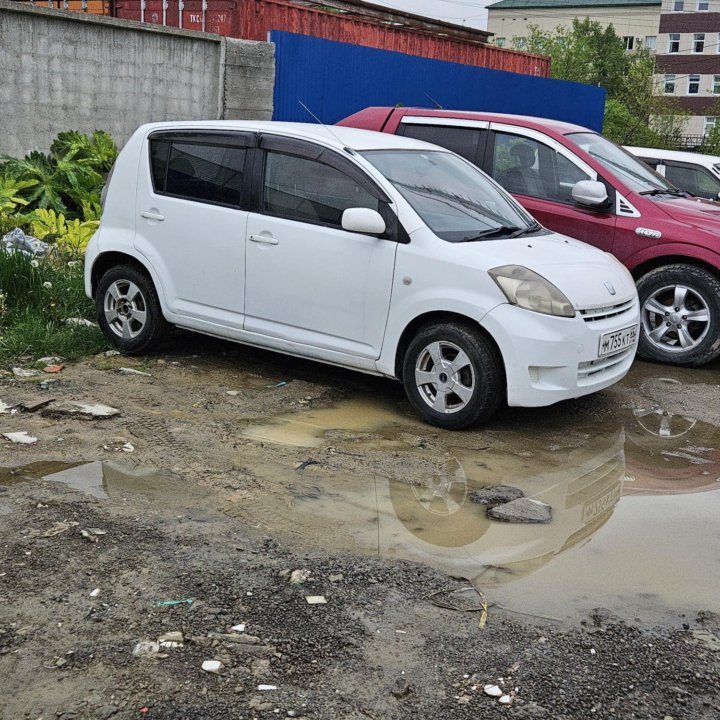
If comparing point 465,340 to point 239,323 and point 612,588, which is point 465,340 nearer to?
point 239,323

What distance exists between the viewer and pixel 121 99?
41.1 feet

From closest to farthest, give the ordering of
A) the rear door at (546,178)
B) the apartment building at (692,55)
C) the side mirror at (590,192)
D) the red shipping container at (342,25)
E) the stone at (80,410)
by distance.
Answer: the stone at (80,410) < the side mirror at (590,192) < the rear door at (546,178) < the red shipping container at (342,25) < the apartment building at (692,55)

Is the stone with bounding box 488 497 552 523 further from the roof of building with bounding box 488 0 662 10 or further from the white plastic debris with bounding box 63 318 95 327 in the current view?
the roof of building with bounding box 488 0 662 10

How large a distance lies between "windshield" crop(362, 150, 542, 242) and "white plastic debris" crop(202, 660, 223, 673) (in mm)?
3463

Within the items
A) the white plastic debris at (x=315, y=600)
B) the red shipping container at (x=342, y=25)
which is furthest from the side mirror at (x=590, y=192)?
the red shipping container at (x=342, y=25)

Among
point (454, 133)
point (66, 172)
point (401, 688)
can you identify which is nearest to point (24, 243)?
point (66, 172)

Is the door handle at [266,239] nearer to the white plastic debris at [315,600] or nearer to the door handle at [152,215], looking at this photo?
the door handle at [152,215]

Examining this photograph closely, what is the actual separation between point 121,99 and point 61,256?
13.0 ft

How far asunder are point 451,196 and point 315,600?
11.7 ft

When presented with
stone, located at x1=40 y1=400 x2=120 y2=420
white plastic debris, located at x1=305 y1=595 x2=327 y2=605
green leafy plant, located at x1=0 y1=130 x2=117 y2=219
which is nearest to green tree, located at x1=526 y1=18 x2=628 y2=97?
green leafy plant, located at x1=0 y1=130 x2=117 y2=219

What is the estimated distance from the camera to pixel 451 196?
6578 mm

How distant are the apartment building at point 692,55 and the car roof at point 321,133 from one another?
274 feet

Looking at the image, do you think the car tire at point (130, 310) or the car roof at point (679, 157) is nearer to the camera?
the car tire at point (130, 310)

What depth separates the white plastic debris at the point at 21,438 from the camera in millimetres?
5454
